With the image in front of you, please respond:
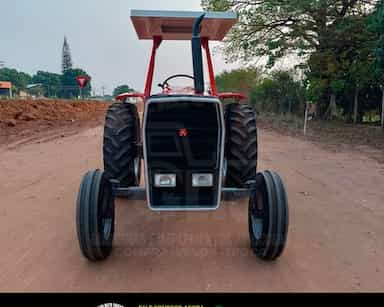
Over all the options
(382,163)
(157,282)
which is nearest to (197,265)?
(157,282)

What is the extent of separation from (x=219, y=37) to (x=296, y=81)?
16.5 meters

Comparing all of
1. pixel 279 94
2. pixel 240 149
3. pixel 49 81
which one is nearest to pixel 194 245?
pixel 240 149

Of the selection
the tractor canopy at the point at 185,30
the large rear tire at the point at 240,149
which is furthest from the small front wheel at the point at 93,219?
the large rear tire at the point at 240,149

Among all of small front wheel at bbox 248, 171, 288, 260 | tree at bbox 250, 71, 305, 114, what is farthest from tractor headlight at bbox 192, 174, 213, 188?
tree at bbox 250, 71, 305, 114

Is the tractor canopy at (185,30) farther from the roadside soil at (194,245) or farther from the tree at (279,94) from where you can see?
the tree at (279,94)

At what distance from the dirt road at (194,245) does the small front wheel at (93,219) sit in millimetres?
140

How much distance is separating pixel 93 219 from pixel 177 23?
2.43 metres

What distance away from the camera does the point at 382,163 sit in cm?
654

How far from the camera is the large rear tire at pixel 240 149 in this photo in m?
3.47

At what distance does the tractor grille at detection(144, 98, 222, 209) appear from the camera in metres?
2.72

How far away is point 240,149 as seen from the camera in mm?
3467

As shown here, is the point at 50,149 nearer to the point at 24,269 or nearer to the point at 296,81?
the point at 24,269

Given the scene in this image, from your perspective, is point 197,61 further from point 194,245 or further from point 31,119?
point 31,119

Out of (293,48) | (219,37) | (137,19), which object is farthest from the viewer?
(293,48)
